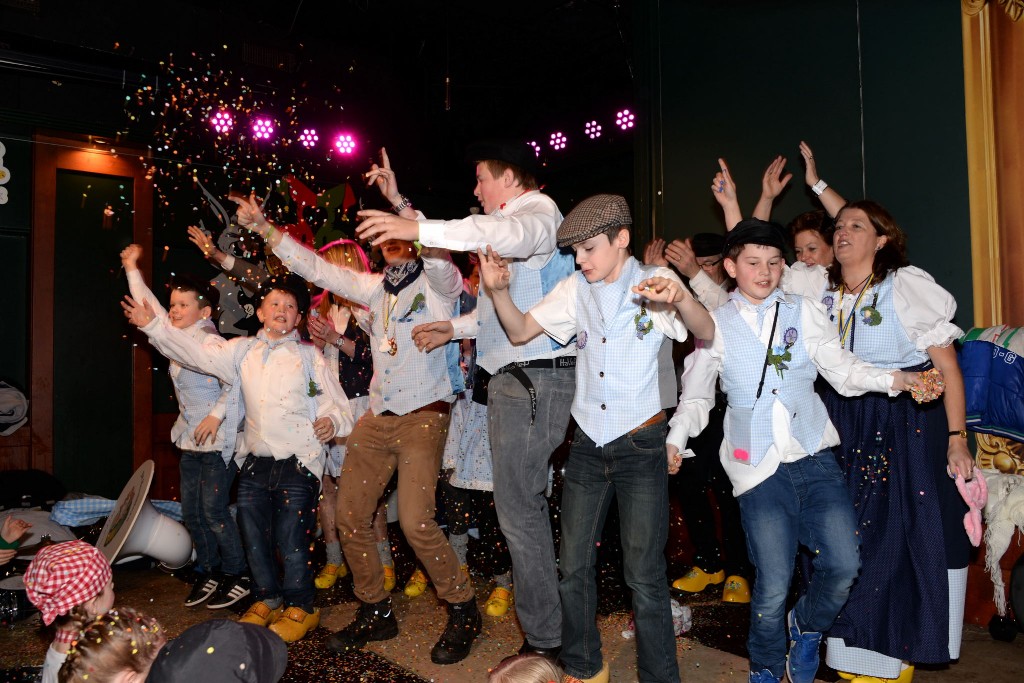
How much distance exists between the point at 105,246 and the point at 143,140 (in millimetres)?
1009

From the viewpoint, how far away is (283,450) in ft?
14.4

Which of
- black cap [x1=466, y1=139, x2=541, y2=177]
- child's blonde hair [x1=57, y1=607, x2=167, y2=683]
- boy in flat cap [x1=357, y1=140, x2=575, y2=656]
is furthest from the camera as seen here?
black cap [x1=466, y1=139, x2=541, y2=177]

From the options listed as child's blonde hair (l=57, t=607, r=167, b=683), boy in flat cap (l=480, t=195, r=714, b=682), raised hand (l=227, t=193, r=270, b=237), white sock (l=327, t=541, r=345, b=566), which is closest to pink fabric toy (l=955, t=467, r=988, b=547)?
boy in flat cap (l=480, t=195, r=714, b=682)

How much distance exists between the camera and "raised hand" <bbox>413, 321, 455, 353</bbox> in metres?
3.83

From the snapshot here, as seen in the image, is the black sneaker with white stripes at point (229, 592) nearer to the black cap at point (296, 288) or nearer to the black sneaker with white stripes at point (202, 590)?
the black sneaker with white stripes at point (202, 590)

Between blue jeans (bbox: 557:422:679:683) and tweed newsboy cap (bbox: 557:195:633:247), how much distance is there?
29.1 inches

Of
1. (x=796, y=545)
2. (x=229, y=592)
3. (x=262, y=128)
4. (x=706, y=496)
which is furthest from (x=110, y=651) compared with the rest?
(x=262, y=128)

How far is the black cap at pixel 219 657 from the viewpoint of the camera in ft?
5.97

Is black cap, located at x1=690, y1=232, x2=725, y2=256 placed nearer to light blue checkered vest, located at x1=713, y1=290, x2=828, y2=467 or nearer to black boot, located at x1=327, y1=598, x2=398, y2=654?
light blue checkered vest, located at x1=713, y1=290, x2=828, y2=467

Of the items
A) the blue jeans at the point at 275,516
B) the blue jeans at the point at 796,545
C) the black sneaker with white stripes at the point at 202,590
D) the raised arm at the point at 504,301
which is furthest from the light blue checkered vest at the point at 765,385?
the black sneaker with white stripes at the point at 202,590

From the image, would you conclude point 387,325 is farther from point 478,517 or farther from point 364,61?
point 364,61

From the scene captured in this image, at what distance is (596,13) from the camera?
7.80 meters

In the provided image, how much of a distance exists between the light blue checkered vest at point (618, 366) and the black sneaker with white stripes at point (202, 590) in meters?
2.91

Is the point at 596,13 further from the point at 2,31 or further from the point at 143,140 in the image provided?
the point at 2,31
